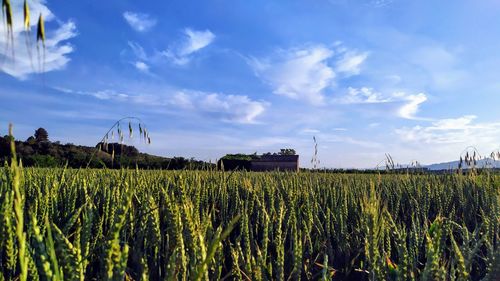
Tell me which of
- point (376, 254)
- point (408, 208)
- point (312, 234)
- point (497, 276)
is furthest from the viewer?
point (408, 208)

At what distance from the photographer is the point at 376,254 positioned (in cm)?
130

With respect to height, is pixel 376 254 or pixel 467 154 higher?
pixel 467 154

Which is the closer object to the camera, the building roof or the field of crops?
the field of crops

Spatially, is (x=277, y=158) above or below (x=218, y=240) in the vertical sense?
above

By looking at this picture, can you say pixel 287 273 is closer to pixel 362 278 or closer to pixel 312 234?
pixel 362 278

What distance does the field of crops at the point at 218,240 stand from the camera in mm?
976

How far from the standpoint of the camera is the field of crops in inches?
38.4

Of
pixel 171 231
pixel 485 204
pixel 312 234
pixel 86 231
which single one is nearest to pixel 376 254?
pixel 171 231

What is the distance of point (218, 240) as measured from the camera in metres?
0.69

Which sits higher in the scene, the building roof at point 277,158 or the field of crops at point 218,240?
the building roof at point 277,158

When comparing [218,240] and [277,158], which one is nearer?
[218,240]

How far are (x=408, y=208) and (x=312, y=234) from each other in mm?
1556

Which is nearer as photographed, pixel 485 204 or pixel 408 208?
pixel 485 204

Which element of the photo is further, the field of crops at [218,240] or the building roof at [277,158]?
the building roof at [277,158]
